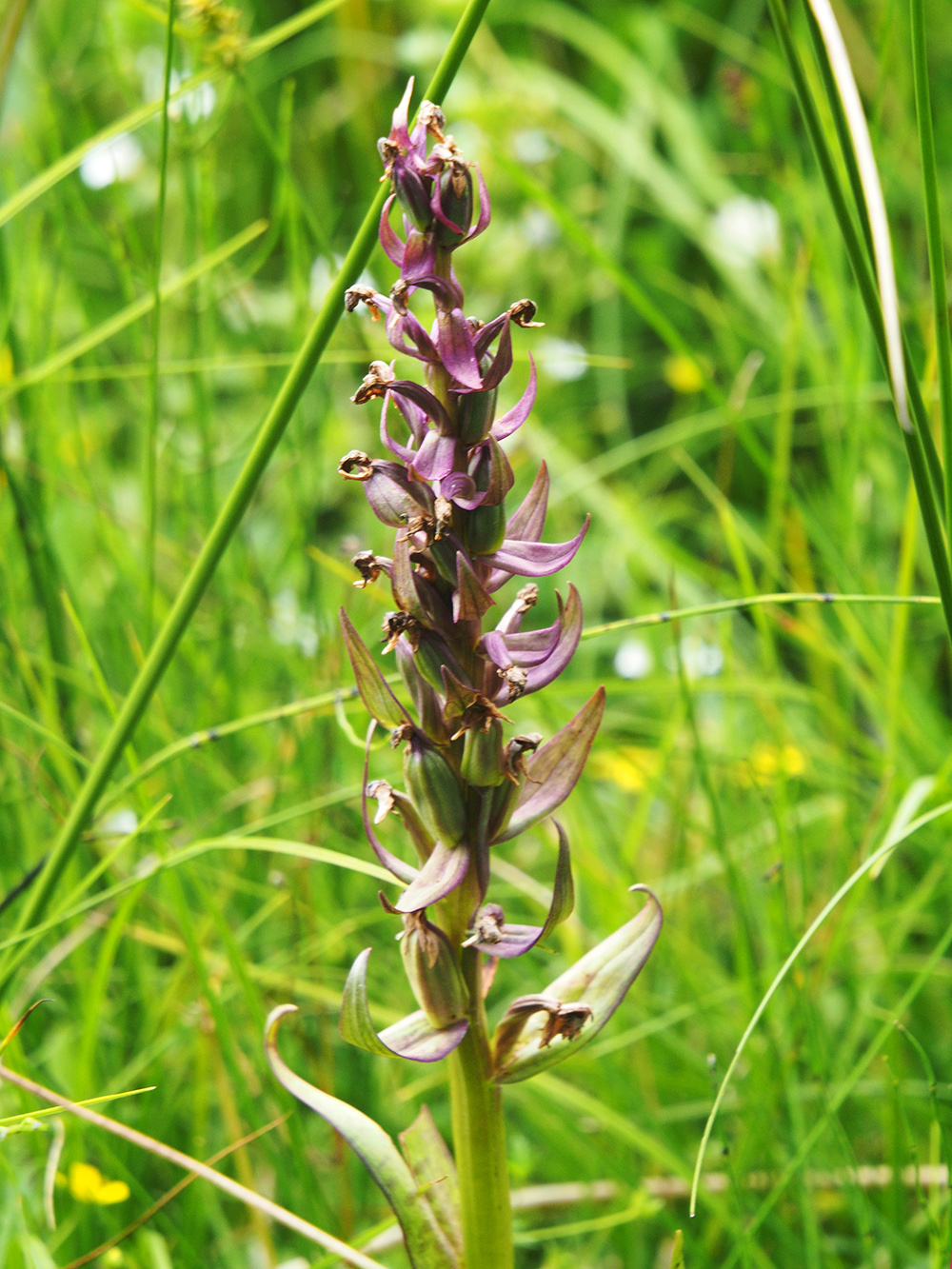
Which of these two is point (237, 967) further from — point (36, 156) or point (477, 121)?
point (477, 121)

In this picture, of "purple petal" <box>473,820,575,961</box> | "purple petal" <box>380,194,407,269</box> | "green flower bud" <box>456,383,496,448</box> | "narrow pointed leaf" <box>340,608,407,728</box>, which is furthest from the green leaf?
"purple petal" <box>380,194,407,269</box>

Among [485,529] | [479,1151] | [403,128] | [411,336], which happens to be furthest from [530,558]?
[479,1151]

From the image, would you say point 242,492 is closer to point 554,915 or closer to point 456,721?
point 456,721

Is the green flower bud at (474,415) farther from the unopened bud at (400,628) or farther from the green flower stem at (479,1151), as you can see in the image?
the green flower stem at (479,1151)

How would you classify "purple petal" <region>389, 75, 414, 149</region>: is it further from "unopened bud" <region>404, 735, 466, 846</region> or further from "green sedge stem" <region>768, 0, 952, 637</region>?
"unopened bud" <region>404, 735, 466, 846</region>

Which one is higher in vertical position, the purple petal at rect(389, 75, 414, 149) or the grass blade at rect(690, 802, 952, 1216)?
the purple petal at rect(389, 75, 414, 149)

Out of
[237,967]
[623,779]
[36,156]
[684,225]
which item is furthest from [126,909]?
[684,225]

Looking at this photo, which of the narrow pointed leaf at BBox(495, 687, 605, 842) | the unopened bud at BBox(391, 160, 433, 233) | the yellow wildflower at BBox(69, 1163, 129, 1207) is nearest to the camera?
the unopened bud at BBox(391, 160, 433, 233)
